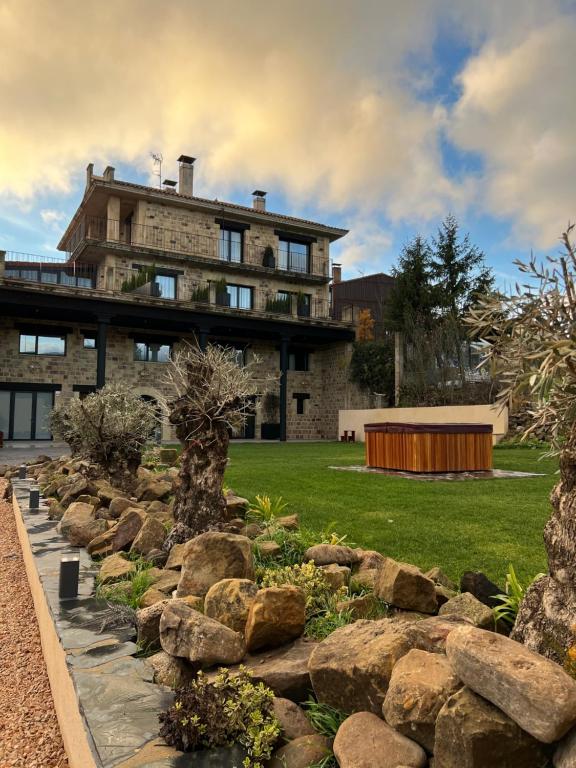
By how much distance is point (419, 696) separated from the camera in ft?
5.12

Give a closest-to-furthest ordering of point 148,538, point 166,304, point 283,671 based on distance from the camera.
A: point 283,671 → point 148,538 → point 166,304

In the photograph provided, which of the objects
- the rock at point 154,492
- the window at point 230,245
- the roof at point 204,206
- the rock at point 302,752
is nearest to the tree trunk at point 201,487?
the rock at point 154,492

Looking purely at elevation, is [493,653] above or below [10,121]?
below

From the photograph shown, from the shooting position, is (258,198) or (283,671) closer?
(283,671)

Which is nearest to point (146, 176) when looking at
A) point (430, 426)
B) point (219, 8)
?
point (219, 8)

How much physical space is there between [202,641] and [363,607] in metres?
0.93

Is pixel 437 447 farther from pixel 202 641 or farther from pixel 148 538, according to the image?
pixel 202 641

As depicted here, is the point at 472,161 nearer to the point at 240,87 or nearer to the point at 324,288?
the point at 240,87

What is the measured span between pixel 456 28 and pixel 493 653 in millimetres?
8440

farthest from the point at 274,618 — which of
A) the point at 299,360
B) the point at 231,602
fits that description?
the point at 299,360

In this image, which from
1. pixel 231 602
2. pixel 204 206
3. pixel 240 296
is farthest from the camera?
pixel 240 296

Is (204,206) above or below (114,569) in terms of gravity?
Result: above

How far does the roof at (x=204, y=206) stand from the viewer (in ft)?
73.9

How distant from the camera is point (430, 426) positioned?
1030cm
